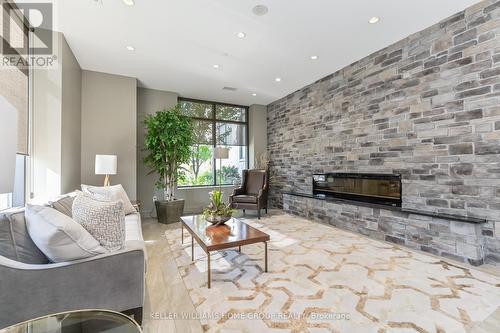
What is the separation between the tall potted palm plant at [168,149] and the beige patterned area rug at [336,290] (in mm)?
1572

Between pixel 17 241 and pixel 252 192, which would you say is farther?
pixel 252 192

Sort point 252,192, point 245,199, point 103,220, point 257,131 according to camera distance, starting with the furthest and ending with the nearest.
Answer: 1. point 257,131
2. point 252,192
3. point 245,199
4. point 103,220

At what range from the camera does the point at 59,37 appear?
10.2 feet

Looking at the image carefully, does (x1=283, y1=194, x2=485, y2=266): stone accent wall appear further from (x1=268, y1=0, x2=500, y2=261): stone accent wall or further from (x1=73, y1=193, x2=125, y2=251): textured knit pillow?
(x1=73, y1=193, x2=125, y2=251): textured knit pillow

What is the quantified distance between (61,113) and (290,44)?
11.3 ft

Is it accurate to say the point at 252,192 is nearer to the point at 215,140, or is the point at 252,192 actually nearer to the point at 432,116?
the point at 215,140

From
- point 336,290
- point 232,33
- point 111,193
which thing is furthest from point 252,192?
point 336,290

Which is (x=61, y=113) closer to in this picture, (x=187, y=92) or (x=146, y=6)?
(x=146, y=6)

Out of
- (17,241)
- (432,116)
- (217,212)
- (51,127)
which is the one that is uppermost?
(432,116)

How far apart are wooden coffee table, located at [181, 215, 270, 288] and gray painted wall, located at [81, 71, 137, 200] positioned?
233 centimetres

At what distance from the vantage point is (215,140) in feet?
20.1

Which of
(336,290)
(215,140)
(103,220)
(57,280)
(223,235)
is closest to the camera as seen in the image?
(57,280)

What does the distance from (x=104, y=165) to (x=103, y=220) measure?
8.02 ft

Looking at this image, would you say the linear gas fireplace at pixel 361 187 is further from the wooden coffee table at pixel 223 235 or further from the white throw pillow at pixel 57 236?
the white throw pillow at pixel 57 236
